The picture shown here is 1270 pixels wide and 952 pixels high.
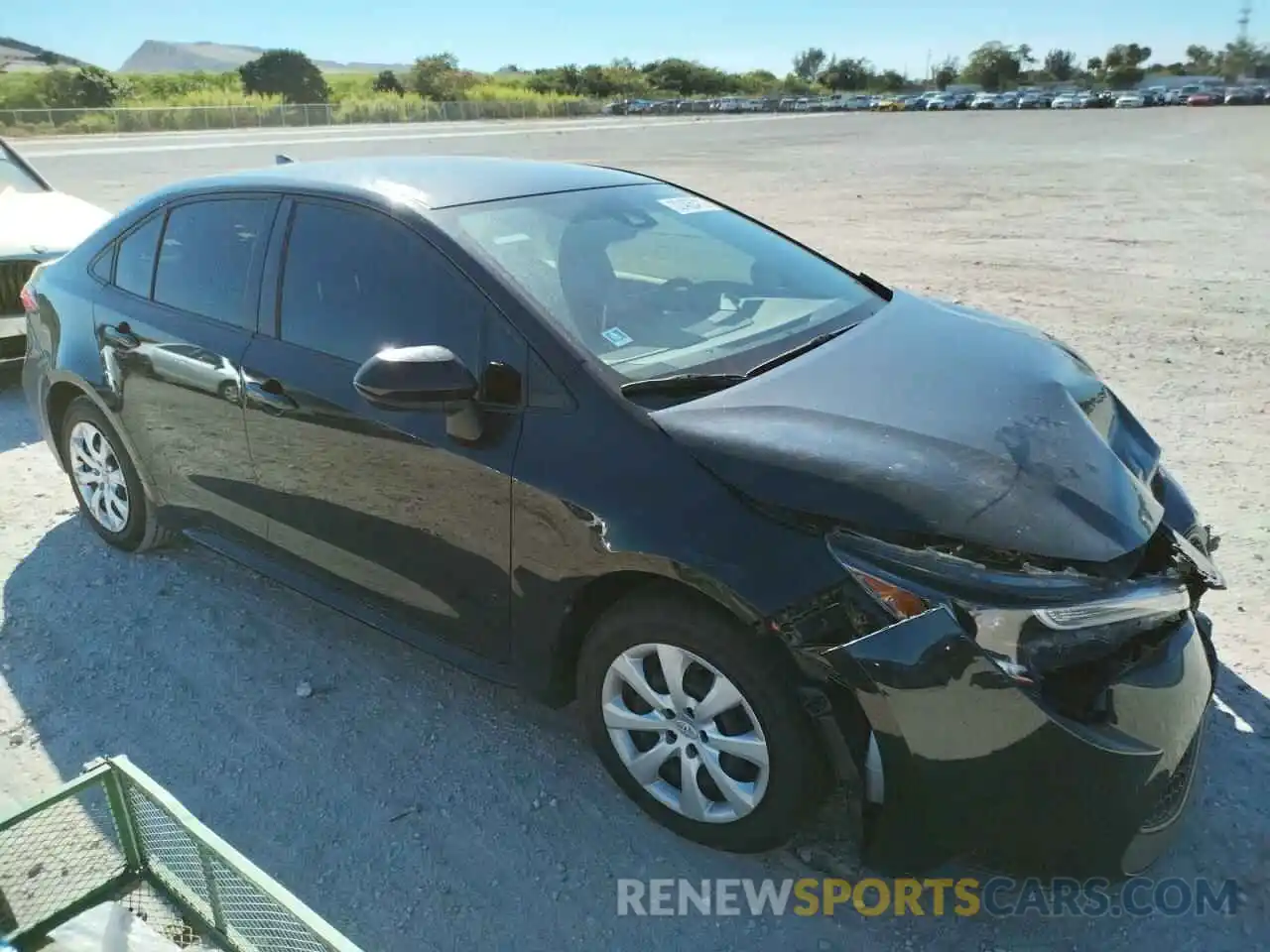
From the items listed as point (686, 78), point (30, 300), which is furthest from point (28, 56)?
point (30, 300)

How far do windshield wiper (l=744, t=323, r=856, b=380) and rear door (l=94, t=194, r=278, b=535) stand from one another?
5.74 feet

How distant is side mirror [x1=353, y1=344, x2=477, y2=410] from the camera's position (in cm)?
256

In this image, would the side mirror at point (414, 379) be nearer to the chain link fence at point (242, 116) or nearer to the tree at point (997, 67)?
the chain link fence at point (242, 116)

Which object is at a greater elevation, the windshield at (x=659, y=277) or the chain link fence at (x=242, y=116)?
the windshield at (x=659, y=277)

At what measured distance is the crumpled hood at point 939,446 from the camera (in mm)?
2217

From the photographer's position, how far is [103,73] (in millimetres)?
60406

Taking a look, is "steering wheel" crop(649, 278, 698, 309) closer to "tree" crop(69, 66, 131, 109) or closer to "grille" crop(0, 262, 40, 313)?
"grille" crop(0, 262, 40, 313)

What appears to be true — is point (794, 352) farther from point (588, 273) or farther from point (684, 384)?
point (588, 273)

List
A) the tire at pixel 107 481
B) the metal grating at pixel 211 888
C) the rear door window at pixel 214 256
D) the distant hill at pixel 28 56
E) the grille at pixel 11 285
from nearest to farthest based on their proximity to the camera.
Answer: the metal grating at pixel 211 888
the rear door window at pixel 214 256
the tire at pixel 107 481
the grille at pixel 11 285
the distant hill at pixel 28 56

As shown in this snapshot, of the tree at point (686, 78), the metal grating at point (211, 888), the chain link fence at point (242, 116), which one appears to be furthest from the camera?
the tree at point (686, 78)

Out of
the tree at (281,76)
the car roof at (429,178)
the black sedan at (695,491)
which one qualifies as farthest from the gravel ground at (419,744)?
the tree at (281,76)

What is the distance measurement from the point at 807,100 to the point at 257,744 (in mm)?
94263

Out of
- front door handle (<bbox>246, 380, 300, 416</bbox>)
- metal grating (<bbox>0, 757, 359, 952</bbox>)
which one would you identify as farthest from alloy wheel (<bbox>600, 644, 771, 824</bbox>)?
front door handle (<bbox>246, 380, 300, 416</bbox>)

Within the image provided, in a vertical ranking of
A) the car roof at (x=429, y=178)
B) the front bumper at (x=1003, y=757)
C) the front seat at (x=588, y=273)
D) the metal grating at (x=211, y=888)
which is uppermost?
the car roof at (x=429, y=178)
